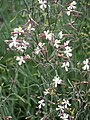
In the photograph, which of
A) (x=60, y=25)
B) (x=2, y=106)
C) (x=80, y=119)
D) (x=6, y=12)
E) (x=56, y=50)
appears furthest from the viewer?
(x=6, y=12)

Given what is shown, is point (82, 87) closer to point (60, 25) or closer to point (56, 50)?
point (56, 50)

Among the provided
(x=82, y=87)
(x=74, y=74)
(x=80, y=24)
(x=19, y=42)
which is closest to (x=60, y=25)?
(x=80, y=24)

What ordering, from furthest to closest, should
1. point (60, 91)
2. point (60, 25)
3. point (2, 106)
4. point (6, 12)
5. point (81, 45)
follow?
1. point (6, 12)
2. point (60, 25)
3. point (81, 45)
4. point (60, 91)
5. point (2, 106)

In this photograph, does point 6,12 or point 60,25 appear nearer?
point 60,25

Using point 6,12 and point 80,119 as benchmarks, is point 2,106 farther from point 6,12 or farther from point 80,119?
point 6,12

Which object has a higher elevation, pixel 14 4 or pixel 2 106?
pixel 14 4

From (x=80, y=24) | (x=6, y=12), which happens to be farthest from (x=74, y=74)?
(x=6, y=12)

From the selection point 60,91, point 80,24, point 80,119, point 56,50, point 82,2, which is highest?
point 82,2

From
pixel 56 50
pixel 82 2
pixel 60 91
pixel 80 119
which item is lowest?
pixel 80 119

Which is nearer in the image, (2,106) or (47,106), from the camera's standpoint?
(2,106)
